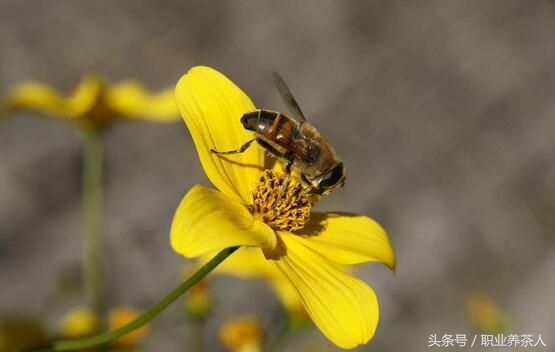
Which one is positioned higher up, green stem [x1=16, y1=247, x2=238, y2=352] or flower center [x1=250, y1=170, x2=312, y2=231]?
flower center [x1=250, y1=170, x2=312, y2=231]

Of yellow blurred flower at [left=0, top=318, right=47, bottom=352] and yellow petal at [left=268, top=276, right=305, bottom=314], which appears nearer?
yellow blurred flower at [left=0, top=318, right=47, bottom=352]

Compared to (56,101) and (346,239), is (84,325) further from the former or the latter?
(56,101)

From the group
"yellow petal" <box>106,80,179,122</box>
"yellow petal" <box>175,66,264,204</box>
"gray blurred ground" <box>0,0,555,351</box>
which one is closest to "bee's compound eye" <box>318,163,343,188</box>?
"yellow petal" <box>175,66,264,204</box>

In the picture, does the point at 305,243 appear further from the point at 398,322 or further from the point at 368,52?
the point at 368,52

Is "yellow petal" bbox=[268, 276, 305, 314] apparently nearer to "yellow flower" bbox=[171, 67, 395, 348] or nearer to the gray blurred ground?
"yellow flower" bbox=[171, 67, 395, 348]

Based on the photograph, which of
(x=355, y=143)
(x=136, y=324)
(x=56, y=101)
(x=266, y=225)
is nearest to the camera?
(x=136, y=324)

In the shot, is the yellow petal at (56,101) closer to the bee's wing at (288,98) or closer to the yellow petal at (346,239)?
the bee's wing at (288,98)

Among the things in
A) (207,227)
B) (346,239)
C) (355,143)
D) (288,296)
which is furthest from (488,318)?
(355,143)
